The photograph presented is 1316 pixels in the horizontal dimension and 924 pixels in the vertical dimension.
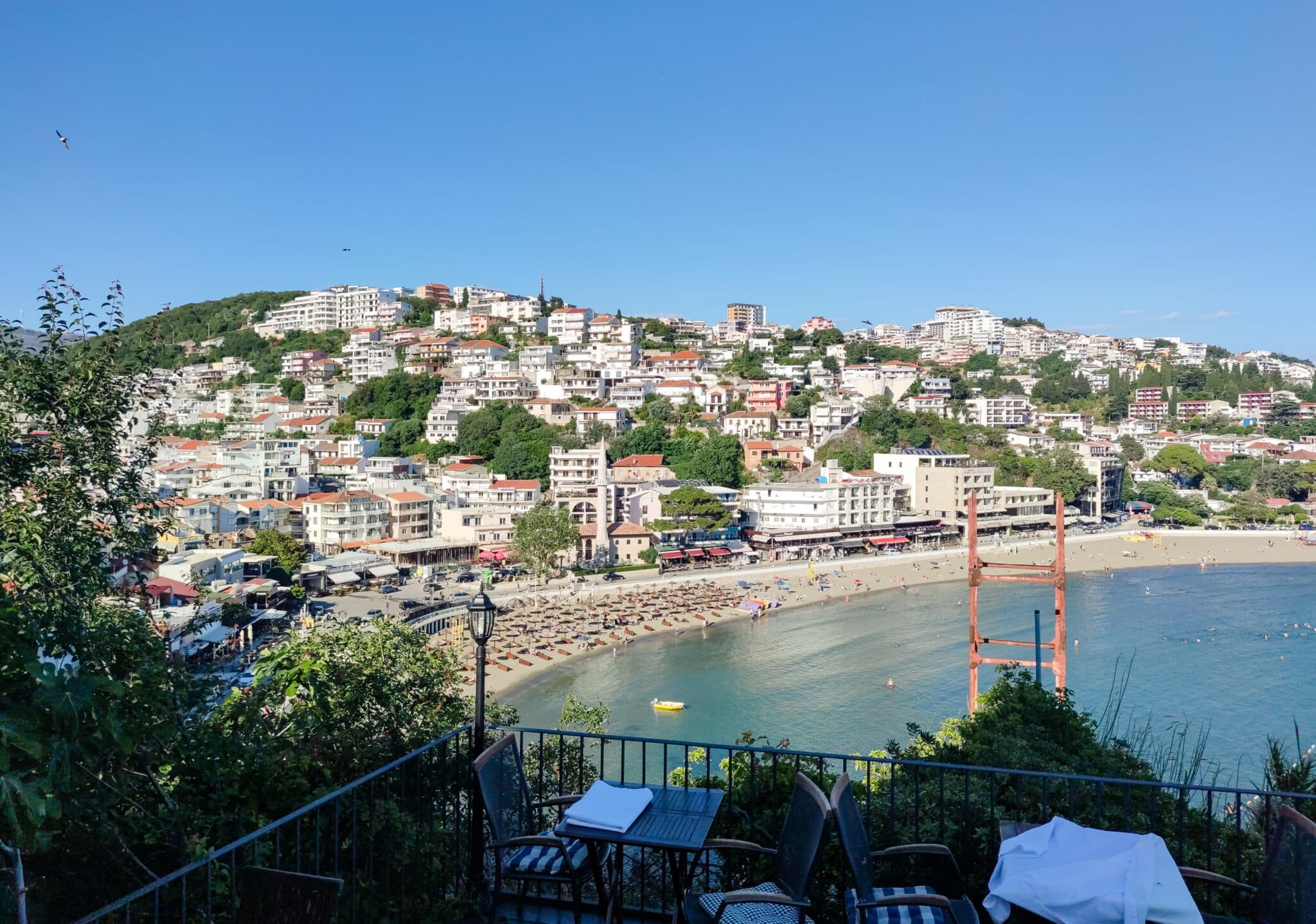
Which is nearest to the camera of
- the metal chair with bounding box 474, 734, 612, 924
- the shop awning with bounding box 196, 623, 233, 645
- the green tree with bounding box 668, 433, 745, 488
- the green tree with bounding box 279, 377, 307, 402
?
the metal chair with bounding box 474, 734, 612, 924

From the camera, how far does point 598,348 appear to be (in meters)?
63.6

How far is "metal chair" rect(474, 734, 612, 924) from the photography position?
2770 mm

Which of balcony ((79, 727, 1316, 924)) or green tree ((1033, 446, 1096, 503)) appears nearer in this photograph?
balcony ((79, 727, 1316, 924))

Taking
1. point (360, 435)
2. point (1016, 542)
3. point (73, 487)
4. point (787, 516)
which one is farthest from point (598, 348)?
point (73, 487)

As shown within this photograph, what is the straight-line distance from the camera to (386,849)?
122 inches

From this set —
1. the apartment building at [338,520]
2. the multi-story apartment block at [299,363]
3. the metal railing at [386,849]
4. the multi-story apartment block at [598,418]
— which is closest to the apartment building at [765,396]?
the multi-story apartment block at [598,418]

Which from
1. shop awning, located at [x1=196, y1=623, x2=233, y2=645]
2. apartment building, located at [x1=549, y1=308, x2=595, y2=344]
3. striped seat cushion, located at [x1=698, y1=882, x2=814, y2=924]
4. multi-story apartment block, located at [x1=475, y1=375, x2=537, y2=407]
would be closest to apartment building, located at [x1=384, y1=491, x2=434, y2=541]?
shop awning, located at [x1=196, y1=623, x2=233, y2=645]

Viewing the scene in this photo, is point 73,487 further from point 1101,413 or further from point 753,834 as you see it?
point 1101,413

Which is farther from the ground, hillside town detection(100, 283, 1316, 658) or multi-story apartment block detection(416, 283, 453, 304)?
multi-story apartment block detection(416, 283, 453, 304)

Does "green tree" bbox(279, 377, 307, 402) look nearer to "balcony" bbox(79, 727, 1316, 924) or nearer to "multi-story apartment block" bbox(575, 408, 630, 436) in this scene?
"multi-story apartment block" bbox(575, 408, 630, 436)

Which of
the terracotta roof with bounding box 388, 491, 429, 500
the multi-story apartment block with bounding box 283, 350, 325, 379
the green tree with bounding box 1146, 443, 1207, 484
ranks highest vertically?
the multi-story apartment block with bounding box 283, 350, 325, 379

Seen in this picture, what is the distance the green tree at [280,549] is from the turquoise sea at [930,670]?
12.0 m

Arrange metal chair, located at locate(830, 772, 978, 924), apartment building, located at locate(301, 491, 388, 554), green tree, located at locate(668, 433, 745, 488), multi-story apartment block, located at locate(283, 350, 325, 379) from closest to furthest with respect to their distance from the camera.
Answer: metal chair, located at locate(830, 772, 978, 924)
apartment building, located at locate(301, 491, 388, 554)
green tree, located at locate(668, 433, 745, 488)
multi-story apartment block, located at locate(283, 350, 325, 379)

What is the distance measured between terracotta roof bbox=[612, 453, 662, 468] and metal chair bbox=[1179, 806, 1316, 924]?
135ft
